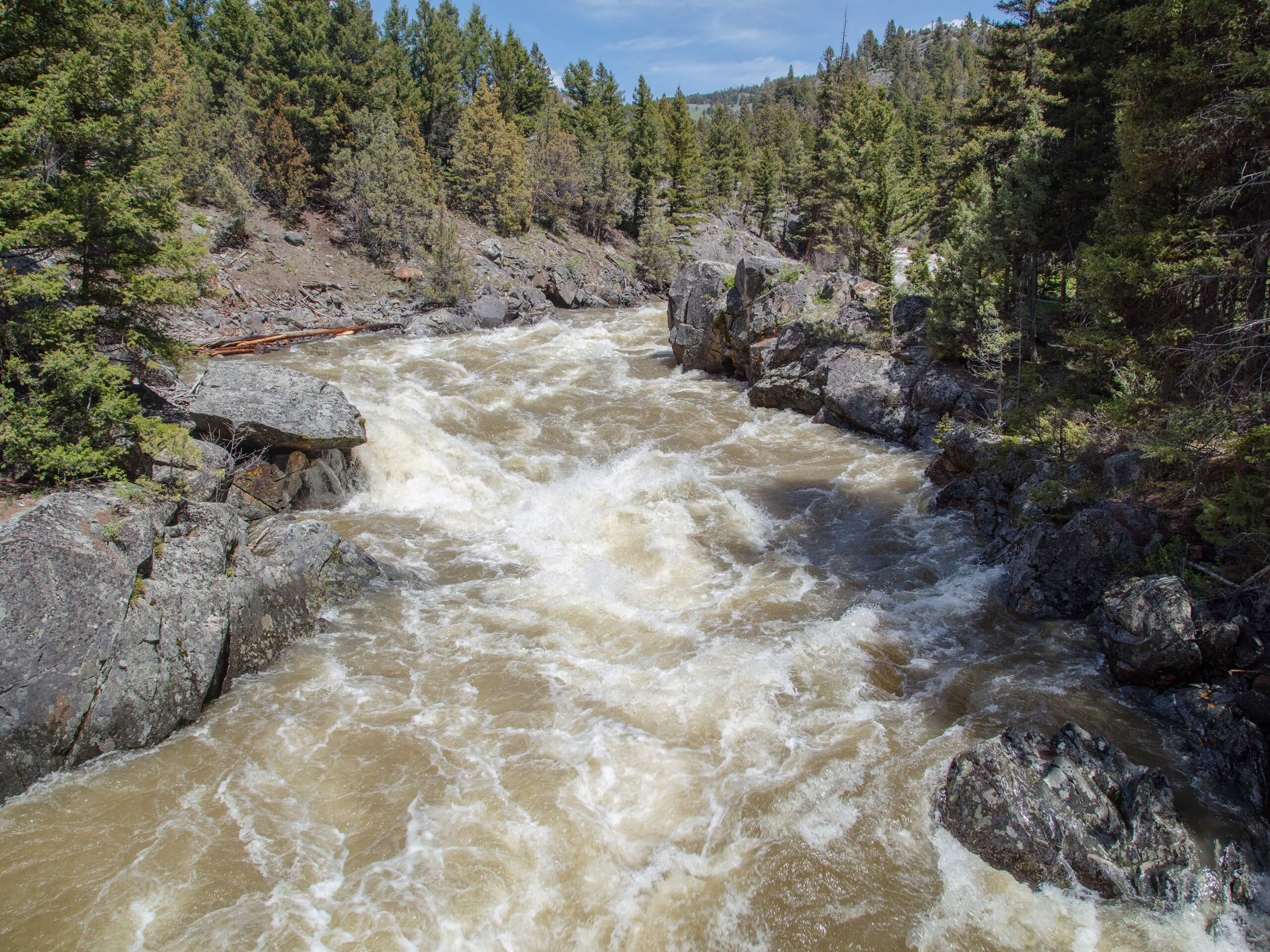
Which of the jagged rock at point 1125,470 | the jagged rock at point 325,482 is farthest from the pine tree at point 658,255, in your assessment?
the jagged rock at point 1125,470

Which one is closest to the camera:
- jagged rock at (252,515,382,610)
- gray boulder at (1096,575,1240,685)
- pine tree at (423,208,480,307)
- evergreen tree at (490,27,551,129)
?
gray boulder at (1096,575,1240,685)

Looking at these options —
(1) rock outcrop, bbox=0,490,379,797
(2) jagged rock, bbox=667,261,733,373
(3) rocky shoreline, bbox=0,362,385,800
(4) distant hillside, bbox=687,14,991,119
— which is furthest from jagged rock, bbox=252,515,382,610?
(4) distant hillside, bbox=687,14,991,119

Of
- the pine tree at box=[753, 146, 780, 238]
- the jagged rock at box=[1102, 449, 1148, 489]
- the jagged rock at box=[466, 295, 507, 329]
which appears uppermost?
the pine tree at box=[753, 146, 780, 238]

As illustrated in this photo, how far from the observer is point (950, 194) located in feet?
116

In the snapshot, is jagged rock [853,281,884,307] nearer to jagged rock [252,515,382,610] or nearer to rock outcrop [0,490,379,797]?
jagged rock [252,515,382,610]

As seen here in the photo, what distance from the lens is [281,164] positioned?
38.3 meters

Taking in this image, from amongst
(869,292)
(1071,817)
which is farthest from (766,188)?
(1071,817)

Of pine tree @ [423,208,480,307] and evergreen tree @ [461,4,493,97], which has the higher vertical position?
evergreen tree @ [461,4,493,97]

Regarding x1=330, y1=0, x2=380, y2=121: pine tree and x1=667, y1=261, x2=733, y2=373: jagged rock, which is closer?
x1=667, y1=261, x2=733, y2=373: jagged rock

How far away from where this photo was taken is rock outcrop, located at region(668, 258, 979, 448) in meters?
19.3

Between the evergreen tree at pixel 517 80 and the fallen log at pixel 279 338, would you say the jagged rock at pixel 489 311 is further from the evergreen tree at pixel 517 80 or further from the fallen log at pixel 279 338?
the evergreen tree at pixel 517 80

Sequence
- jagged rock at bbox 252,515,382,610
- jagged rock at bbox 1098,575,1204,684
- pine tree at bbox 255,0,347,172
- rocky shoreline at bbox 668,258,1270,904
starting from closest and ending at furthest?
rocky shoreline at bbox 668,258,1270,904, jagged rock at bbox 1098,575,1204,684, jagged rock at bbox 252,515,382,610, pine tree at bbox 255,0,347,172

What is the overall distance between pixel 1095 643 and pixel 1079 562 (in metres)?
1.40

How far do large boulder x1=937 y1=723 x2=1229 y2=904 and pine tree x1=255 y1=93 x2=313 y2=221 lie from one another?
4312cm
